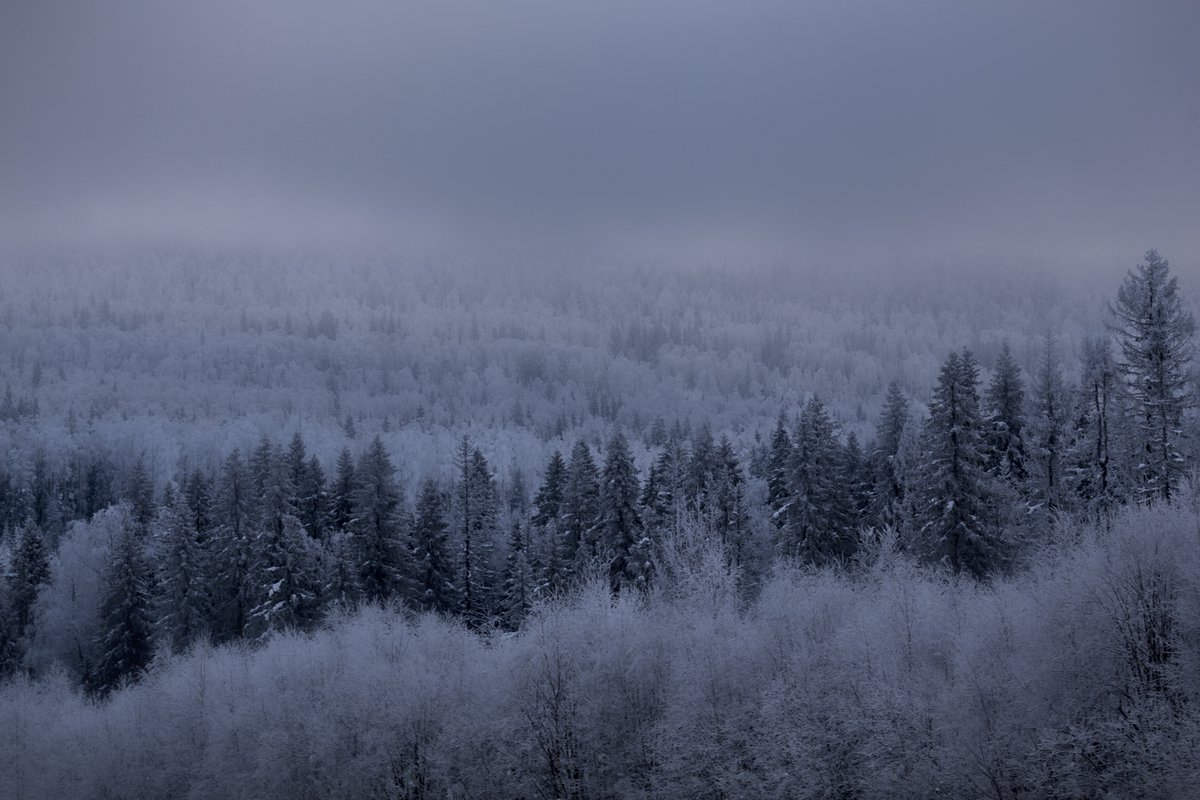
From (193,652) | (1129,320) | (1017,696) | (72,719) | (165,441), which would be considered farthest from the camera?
(165,441)

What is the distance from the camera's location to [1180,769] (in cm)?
2764

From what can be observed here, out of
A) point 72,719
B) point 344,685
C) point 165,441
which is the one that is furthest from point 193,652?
point 165,441

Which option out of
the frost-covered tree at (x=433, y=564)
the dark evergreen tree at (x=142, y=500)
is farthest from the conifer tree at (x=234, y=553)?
the dark evergreen tree at (x=142, y=500)

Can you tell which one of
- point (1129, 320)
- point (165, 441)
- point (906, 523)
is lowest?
point (165, 441)

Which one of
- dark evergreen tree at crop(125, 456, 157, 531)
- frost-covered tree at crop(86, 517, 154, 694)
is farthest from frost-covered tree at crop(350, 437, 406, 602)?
dark evergreen tree at crop(125, 456, 157, 531)

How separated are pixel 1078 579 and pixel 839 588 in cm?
1294

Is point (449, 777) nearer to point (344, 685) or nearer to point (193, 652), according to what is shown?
point (344, 685)

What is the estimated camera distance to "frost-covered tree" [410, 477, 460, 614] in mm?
59656

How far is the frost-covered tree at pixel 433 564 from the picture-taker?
59.7m

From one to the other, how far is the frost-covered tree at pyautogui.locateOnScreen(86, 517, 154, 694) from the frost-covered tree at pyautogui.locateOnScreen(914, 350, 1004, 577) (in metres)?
51.0

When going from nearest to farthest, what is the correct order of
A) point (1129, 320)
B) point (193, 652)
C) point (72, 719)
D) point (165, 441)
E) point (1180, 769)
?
point (1180, 769) < point (1129, 320) < point (72, 719) < point (193, 652) < point (165, 441)

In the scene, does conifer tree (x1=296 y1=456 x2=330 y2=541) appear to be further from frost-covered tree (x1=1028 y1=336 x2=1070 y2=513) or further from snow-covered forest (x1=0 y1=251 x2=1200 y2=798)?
frost-covered tree (x1=1028 y1=336 x2=1070 y2=513)

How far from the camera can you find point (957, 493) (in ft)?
152

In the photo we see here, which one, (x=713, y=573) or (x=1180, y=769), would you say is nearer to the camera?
(x=1180, y=769)
